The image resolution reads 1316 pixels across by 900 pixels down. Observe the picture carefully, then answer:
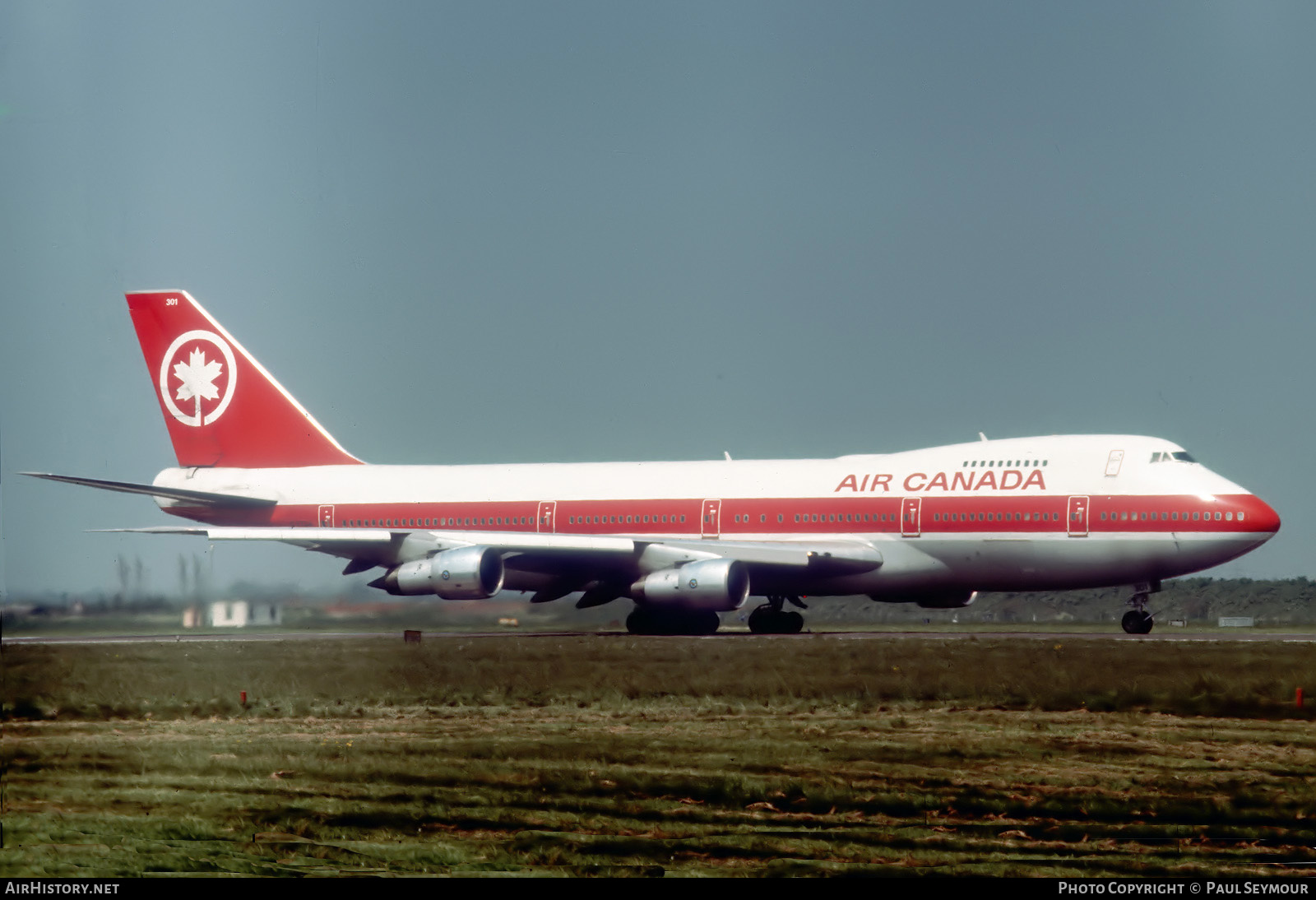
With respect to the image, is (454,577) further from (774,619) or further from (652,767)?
(652,767)

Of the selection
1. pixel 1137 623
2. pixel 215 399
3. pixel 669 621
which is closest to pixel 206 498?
pixel 215 399

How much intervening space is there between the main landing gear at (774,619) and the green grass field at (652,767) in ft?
51.2

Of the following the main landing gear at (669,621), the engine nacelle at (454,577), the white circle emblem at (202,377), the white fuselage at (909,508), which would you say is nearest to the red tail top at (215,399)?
the white circle emblem at (202,377)

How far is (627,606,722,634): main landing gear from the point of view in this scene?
132ft

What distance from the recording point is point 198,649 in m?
27.5

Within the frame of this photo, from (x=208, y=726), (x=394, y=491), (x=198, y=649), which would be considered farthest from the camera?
(x=394, y=491)

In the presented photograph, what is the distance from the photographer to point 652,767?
1448 cm

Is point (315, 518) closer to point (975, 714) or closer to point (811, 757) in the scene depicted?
point (975, 714)

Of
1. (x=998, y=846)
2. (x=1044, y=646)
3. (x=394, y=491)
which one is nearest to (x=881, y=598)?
(x=1044, y=646)

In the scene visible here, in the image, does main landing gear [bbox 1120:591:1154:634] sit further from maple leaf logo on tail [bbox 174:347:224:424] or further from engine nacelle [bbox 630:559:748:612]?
maple leaf logo on tail [bbox 174:347:224:424]

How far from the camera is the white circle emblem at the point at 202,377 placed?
47312 mm

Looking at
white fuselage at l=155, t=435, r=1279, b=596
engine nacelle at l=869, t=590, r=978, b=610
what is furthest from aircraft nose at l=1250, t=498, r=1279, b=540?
engine nacelle at l=869, t=590, r=978, b=610

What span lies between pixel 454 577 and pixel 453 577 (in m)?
0.02

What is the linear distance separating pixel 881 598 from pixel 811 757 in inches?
1000
